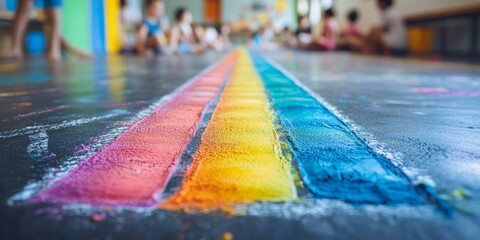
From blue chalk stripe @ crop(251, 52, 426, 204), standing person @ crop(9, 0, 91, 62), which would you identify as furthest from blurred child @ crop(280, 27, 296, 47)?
blue chalk stripe @ crop(251, 52, 426, 204)

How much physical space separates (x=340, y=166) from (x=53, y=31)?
11.9 feet

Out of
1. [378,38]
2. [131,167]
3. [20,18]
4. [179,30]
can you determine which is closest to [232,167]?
[131,167]

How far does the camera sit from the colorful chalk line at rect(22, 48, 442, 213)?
0.45m

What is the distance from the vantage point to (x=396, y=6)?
25.9ft

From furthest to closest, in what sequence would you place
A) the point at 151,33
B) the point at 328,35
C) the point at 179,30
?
the point at 179,30
the point at 328,35
the point at 151,33

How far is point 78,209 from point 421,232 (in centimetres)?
33

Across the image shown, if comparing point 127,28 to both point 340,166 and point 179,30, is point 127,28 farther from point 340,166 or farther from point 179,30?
point 340,166

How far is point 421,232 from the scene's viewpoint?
1.20 feet

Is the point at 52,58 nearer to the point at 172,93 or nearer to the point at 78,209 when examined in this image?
the point at 172,93

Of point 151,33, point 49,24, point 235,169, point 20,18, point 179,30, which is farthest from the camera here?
point 179,30

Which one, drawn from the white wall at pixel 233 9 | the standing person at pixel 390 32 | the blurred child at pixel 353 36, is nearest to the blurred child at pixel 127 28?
the blurred child at pixel 353 36

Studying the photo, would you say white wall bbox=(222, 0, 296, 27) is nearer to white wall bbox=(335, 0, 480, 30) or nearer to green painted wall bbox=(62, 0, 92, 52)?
white wall bbox=(335, 0, 480, 30)

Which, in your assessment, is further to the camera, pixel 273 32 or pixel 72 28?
pixel 273 32

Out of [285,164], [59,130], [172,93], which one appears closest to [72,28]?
[172,93]
